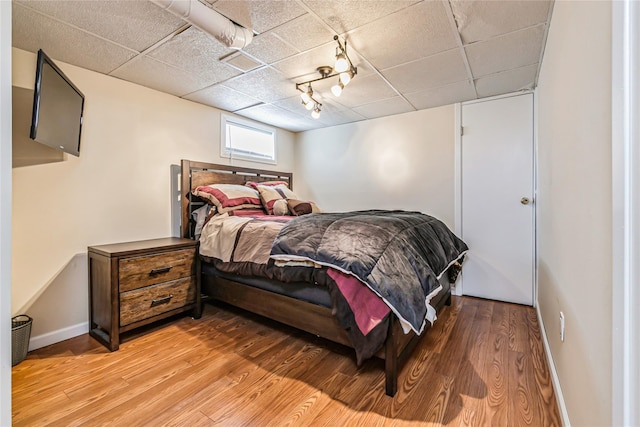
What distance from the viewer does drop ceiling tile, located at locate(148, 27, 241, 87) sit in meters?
1.96

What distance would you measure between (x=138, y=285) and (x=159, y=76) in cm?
182

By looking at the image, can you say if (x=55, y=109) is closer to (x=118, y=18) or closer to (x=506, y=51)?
(x=118, y=18)

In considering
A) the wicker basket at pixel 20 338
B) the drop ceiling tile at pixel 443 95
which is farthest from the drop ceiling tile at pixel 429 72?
the wicker basket at pixel 20 338

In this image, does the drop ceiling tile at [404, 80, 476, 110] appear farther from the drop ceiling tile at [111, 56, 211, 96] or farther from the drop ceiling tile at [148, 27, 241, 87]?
the drop ceiling tile at [111, 56, 211, 96]

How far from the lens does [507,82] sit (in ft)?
8.85

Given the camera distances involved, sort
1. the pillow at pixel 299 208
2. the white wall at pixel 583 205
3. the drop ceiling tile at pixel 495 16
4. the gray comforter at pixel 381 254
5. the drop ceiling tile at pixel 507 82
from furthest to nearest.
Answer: the pillow at pixel 299 208 < the drop ceiling tile at pixel 507 82 < the drop ceiling tile at pixel 495 16 < the gray comforter at pixel 381 254 < the white wall at pixel 583 205

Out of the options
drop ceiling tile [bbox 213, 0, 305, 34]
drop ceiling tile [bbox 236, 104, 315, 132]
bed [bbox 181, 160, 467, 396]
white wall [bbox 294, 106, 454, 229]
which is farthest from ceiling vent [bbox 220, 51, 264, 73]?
white wall [bbox 294, 106, 454, 229]

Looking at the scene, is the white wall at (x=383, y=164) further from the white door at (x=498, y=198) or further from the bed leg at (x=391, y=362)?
the bed leg at (x=391, y=362)

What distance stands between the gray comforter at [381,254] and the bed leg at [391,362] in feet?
0.46

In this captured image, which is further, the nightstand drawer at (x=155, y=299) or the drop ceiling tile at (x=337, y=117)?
the drop ceiling tile at (x=337, y=117)

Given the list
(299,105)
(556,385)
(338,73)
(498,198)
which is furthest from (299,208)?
(556,385)

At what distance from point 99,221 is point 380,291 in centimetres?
246

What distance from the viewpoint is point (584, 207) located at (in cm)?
104

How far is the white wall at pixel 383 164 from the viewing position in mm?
3328
